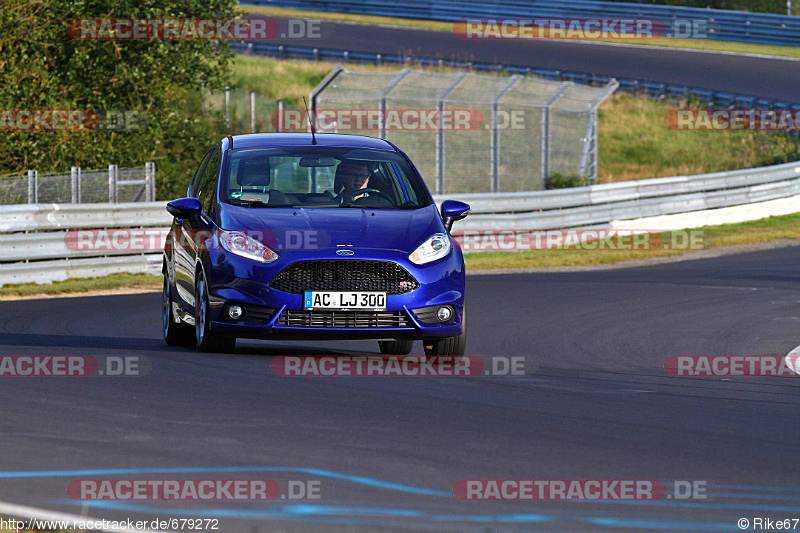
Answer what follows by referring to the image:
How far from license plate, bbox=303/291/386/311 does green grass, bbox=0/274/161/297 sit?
8.71m

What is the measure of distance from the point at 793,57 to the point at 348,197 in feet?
116

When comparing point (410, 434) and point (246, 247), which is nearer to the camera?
point (410, 434)

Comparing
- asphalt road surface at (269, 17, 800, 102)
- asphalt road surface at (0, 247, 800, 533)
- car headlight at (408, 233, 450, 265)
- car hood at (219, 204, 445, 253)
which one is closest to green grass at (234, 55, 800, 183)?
asphalt road surface at (269, 17, 800, 102)

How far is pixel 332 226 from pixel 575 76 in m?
28.8

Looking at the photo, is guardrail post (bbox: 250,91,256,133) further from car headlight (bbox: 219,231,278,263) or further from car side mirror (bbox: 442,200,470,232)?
car headlight (bbox: 219,231,278,263)

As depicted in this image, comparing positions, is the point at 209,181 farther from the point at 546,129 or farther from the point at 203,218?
the point at 546,129

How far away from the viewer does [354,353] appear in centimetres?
1116

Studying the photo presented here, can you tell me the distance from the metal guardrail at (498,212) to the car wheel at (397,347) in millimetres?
8288

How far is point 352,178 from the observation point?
35.3ft

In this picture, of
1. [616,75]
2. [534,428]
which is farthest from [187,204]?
[616,75]

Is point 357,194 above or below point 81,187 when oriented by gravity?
above

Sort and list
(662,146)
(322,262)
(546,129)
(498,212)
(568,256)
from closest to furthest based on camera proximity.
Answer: (322,262), (568,256), (498,212), (546,129), (662,146)

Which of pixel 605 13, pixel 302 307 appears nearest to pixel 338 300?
pixel 302 307

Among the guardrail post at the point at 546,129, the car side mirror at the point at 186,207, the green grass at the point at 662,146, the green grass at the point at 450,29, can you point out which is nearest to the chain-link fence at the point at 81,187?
the guardrail post at the point at 546,129
